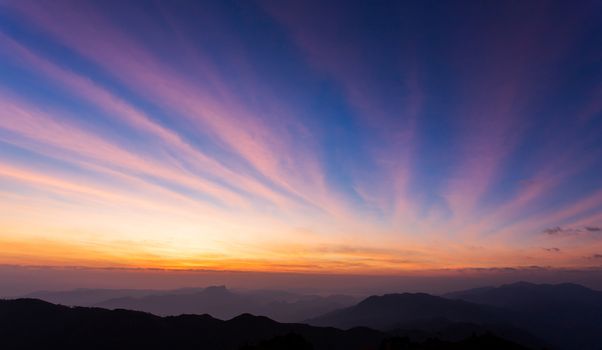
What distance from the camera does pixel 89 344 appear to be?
12469cm

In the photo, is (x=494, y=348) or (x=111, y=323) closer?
(x=494, y=348)

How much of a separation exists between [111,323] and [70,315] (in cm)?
1877

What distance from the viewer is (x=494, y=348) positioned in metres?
83.1

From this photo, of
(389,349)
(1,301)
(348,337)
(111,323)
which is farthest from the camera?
(348,337)

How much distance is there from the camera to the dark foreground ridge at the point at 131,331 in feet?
415

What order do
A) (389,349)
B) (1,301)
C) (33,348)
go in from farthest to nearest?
(1,301) → (33,348) → (389,349)

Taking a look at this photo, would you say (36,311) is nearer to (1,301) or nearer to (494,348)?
(1,301)

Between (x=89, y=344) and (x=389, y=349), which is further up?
(x=389, y=349)

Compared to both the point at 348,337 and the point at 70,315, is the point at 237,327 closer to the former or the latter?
the point at 348,337

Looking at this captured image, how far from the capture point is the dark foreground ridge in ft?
415

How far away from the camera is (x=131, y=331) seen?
454 feet

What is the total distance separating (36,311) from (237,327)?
78.8 m

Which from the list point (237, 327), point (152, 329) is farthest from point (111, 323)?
point (237, 327)

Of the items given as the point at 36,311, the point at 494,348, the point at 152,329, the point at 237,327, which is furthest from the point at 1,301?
the point at 494,348
